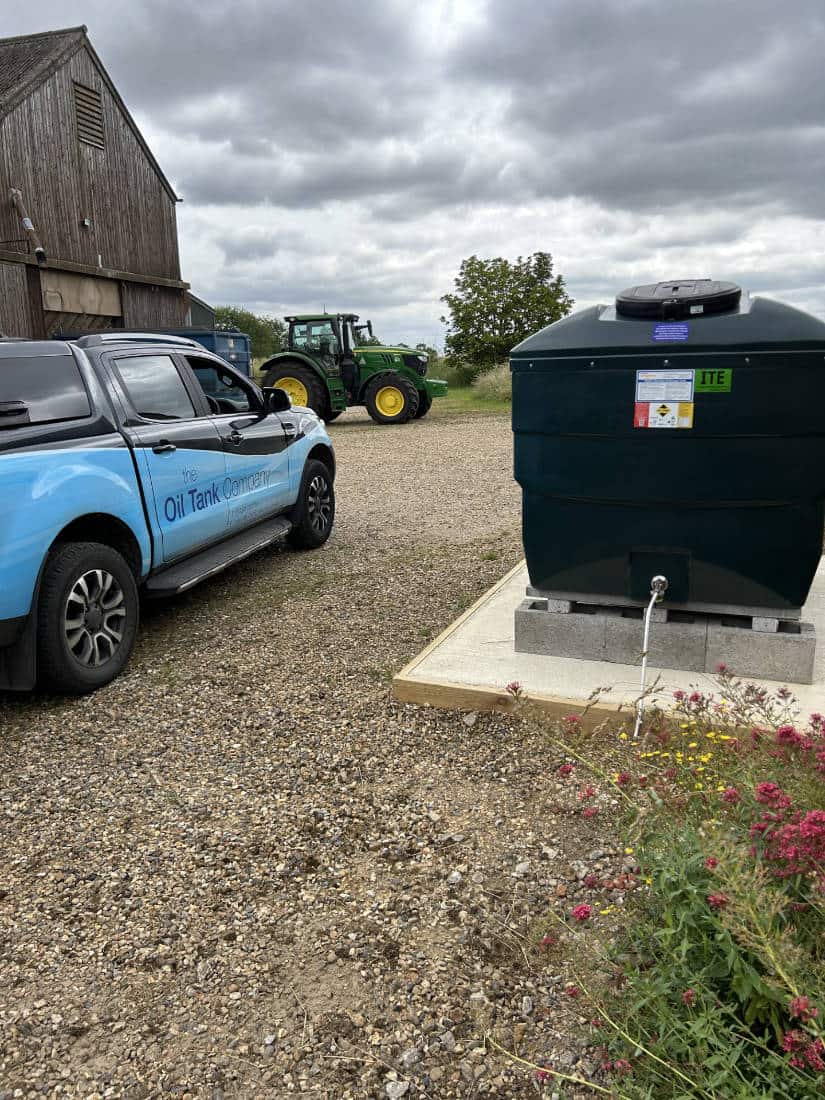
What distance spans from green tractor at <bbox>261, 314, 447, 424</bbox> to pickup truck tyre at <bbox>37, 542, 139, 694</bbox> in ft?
43.6

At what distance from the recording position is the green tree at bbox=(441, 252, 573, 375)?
34469 millimetres

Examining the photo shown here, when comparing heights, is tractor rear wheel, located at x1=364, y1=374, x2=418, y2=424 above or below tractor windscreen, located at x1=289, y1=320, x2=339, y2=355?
below

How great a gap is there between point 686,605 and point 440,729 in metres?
1.25

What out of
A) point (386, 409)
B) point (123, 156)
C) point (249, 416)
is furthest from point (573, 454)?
point (123, 156)

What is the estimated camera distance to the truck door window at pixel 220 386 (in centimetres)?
584

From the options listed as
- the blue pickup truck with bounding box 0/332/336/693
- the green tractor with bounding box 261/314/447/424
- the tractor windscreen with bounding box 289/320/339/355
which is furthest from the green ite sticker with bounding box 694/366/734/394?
the tractor windscreen with bounding box 289/320/339/355

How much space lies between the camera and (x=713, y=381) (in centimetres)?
342

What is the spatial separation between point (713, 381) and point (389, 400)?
15.6 m

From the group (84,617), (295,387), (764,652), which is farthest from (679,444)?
(295,387)

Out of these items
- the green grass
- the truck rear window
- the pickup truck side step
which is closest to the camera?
the truck rear window

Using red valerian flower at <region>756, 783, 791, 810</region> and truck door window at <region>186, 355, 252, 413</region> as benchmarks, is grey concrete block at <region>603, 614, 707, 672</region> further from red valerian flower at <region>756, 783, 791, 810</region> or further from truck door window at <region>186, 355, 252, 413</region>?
truck door window at <region>186, 355, 252, 413</region>

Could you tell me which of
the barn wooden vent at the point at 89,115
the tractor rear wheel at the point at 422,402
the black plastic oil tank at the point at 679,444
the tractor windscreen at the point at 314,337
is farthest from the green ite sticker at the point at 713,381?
the barn wooden vent at the point at 89,115

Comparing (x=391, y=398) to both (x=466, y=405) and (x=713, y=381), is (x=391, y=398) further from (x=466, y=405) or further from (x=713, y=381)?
(x=713, y=381)

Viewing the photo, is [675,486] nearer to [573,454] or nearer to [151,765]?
[573,454]
